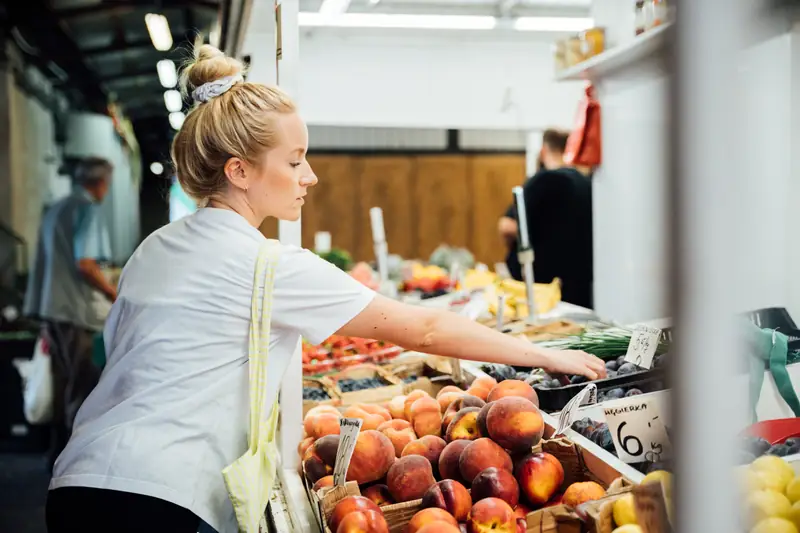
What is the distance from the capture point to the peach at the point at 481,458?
1.47 metres

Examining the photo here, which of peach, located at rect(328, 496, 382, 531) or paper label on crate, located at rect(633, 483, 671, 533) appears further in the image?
peach, located at rect(328, 496, 382, 531)

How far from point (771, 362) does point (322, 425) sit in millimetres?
981

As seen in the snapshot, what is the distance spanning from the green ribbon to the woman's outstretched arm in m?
0.47

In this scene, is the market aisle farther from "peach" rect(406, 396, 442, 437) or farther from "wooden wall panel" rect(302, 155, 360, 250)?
"wooden wall panel" rect(302, 155, 360, 250)

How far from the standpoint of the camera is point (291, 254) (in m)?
1.38

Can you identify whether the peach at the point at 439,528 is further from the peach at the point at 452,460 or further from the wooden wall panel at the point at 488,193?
the wooden wall panel at the point at 488,193

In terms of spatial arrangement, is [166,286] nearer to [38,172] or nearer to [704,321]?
[704,321]

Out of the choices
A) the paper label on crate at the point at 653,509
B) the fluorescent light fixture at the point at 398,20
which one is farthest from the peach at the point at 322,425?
the fluorescent light fixture at the point at 398,20

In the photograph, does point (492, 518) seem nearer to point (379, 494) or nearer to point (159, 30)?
point (379, 494)

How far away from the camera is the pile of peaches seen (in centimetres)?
134

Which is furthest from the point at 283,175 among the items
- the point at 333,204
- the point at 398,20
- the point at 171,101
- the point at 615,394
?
the point at 333,204

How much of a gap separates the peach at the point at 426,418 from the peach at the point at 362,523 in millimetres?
474

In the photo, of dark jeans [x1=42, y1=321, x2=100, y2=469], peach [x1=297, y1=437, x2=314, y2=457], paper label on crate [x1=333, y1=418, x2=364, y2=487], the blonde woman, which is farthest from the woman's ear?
dark jeans [x1=42, y1=321, x2=100, y2=469]

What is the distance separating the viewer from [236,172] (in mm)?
1450
